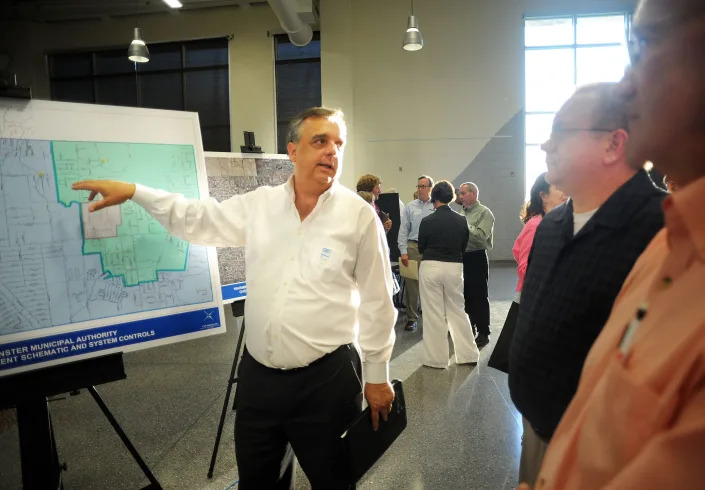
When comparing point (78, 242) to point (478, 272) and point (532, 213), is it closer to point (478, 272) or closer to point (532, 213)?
point (532, 213)

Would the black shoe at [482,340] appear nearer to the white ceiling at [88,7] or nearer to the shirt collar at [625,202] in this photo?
the shirt collar at [625,202]

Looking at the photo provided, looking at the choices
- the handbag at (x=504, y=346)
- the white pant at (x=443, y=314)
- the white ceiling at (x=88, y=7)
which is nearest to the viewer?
the handbag at (x=504, y=346)

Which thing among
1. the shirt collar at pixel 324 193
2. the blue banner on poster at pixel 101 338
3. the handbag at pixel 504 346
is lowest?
the handbag at pixel 504 346

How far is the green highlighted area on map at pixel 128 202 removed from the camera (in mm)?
1611

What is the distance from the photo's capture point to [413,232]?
5.40m

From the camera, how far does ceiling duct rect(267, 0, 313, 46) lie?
7352 mm

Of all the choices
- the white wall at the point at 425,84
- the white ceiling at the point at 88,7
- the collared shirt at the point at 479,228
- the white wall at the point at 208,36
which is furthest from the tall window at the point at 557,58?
the white ceiling at the point at 88,7

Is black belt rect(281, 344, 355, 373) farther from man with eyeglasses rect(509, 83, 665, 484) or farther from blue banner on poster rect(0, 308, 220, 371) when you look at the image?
blue banner on poster rect(0, 308, 220, 371)

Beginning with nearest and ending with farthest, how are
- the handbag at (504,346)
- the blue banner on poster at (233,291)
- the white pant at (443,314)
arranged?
the handbag at (504,346), the blue banner on poster at (233,291), the white pant at (443,314)

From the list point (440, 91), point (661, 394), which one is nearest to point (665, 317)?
Result: point (661, 394)

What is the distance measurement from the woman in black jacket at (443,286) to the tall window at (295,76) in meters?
6.61

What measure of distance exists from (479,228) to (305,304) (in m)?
3.44

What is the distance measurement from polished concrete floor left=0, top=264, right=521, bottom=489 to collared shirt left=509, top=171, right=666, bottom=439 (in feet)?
4.36

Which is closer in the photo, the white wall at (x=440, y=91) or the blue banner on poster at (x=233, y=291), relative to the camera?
the blue banner on poster at (x=233, y=291)
